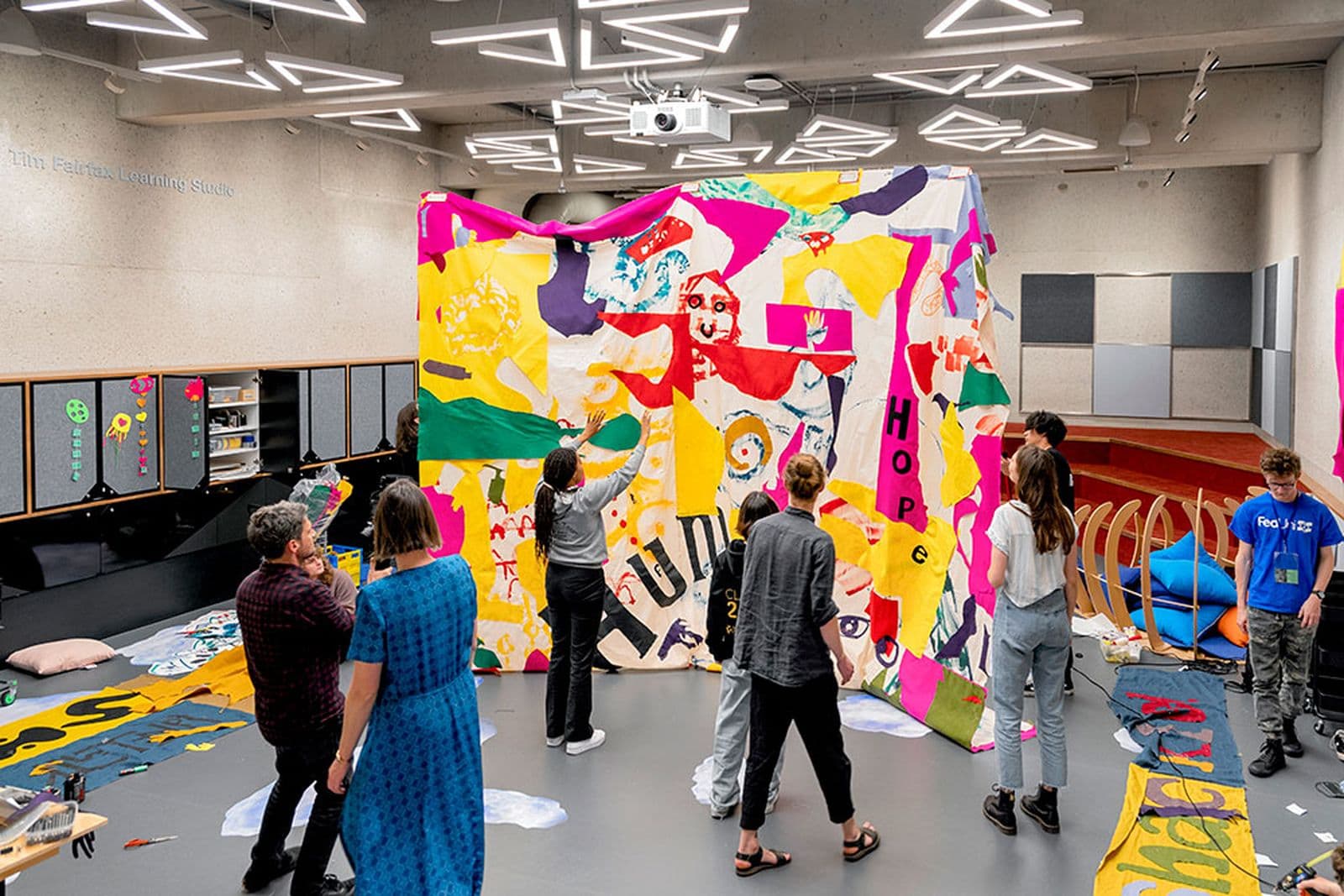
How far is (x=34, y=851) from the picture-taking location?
2930 millimetres

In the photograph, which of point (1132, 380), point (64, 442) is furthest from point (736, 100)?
point (1132, 380)

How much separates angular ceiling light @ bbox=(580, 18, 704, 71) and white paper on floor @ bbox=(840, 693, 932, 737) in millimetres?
3872

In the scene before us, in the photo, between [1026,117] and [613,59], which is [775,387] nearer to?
[613,59]

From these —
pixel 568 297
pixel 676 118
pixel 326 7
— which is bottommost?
pixel 568 297

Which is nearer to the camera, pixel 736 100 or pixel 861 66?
pixel 861 66

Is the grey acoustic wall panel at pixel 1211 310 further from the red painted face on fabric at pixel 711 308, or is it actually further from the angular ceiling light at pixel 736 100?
the red painted face on fabric at pixel 711 308

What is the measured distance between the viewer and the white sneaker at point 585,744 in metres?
5.36

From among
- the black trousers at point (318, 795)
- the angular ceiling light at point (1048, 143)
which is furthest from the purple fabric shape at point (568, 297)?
the angular ceiling light at point (1048, 143)

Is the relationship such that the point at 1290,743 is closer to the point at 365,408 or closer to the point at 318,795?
the point at 318,795

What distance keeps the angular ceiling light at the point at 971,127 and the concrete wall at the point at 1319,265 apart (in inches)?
94.2

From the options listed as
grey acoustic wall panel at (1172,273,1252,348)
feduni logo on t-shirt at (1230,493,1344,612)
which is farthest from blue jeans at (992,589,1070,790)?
grey acoustic wall panel at (1172,273,1252,348)

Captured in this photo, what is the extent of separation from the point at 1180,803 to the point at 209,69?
6.93 m

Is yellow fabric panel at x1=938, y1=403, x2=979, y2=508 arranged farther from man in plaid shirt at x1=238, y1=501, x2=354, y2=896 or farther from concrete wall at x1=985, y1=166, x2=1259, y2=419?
concrete wall at x1=985, y1=166, x2=1259, y2=419

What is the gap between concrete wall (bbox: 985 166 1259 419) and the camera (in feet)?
42.6
